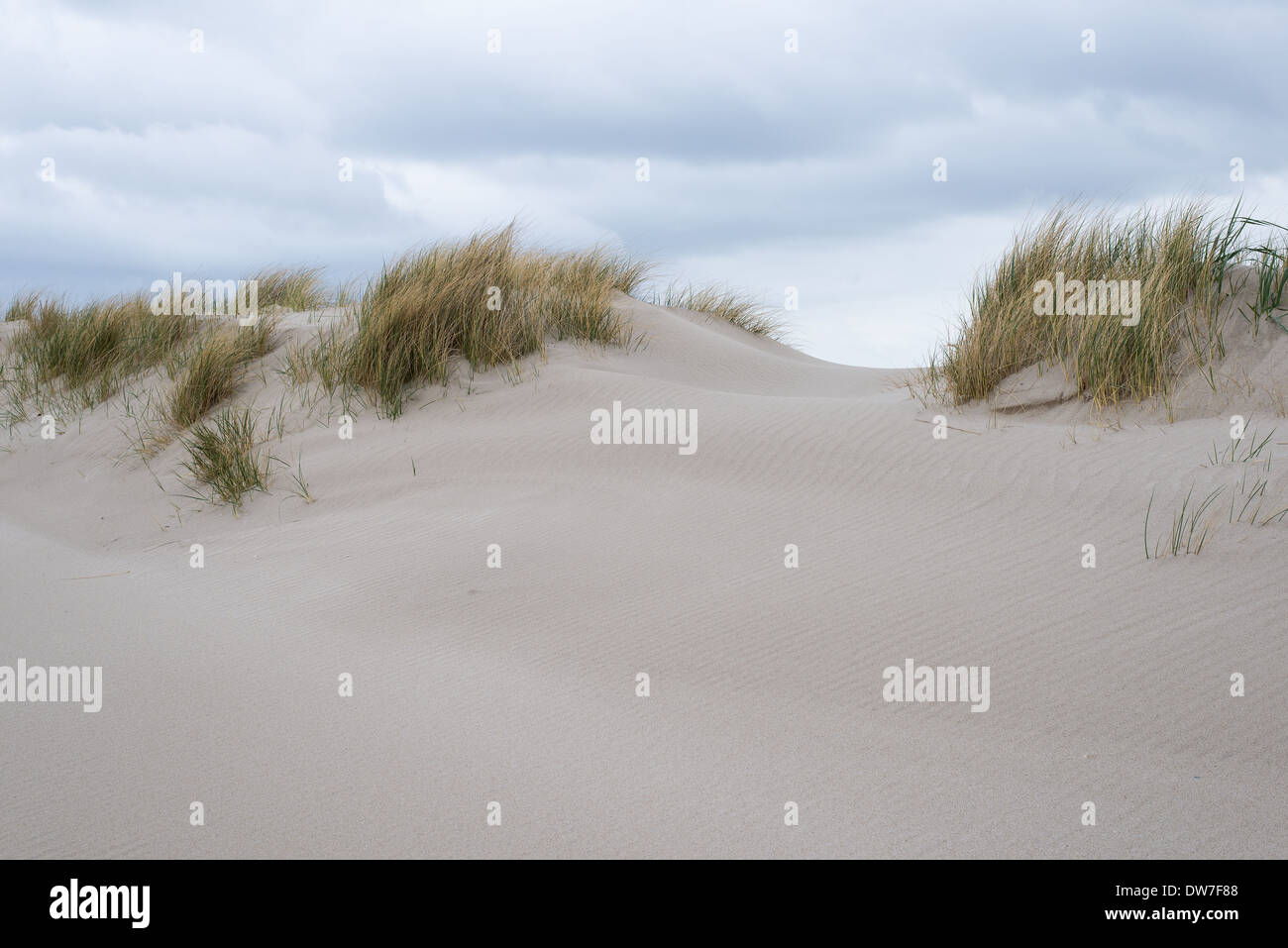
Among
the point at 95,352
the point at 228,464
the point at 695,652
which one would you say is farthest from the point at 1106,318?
the point at 95,352

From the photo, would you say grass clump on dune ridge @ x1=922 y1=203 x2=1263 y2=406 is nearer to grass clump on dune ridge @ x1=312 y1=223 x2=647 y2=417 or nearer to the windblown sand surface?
the windblown sand surface

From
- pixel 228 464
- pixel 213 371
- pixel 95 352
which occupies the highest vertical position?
pixel 95 352

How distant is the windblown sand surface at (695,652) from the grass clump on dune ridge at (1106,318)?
27 centimetres

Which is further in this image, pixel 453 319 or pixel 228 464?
pixel 453 319

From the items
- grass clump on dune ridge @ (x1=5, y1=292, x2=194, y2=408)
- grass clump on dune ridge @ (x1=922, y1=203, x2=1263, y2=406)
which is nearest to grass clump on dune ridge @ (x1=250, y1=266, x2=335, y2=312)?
grass clump on dune ridge @ (x1=5, y1=292, x2=194, y2=408)

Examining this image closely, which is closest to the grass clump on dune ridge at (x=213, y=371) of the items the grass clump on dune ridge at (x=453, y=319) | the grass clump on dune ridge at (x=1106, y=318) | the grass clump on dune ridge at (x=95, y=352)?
the grass clump on dune ridge at (x=453, y=319)

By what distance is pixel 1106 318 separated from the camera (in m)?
5.70

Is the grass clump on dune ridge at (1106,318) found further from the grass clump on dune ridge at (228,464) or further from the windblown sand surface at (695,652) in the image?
the grass clump on dune ridge at (228,464)

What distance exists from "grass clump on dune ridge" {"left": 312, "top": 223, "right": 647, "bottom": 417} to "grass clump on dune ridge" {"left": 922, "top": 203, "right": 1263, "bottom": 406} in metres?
3.30

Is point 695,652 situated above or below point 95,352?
below

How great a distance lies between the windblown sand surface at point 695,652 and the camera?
8.64ft

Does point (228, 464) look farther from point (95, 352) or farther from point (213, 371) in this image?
point (95, 352)

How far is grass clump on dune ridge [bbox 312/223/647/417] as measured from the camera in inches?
296

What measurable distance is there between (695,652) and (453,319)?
4792 millimetres
